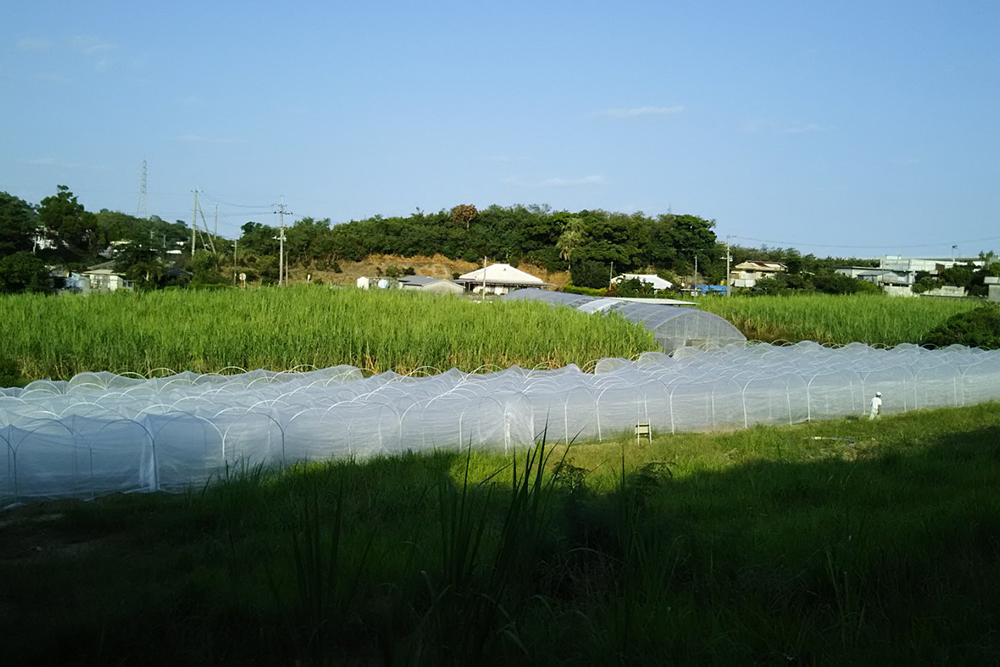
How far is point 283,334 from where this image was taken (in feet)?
50.8

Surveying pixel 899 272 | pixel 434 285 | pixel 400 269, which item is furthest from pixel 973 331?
pixel 899 272

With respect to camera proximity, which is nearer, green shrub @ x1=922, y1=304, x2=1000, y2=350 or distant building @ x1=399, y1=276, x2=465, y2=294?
green shrub @ x1=922, y1=304, x2=1000, y2=350

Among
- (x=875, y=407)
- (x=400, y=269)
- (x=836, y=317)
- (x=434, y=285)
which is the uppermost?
(x=400, y=269)

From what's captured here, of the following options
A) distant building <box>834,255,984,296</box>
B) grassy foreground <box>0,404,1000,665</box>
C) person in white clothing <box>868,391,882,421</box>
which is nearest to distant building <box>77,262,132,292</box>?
person in white clothing <box>868,391,882,421</box>

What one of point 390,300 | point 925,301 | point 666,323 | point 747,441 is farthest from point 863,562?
point 925,301

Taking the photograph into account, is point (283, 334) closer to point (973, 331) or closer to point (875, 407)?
point (875, 407)

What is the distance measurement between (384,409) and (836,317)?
2170cm

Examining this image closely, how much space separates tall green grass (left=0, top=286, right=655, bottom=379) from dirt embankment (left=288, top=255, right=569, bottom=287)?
28.0m

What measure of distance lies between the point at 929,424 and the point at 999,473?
4.61 m

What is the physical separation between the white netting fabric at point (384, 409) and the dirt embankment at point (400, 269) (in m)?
36.7

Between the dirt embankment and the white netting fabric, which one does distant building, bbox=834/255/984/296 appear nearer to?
the dirt embankment

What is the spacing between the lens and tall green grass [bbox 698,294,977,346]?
25.4m

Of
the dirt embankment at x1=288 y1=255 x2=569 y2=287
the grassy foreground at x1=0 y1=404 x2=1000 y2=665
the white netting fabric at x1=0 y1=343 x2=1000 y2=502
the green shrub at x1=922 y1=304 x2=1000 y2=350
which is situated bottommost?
the grassy foreground at x1=0 y1=404 x2=1000 y2=665

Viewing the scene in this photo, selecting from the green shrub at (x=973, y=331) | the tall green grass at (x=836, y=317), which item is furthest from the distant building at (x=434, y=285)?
the green shrub at (x=973, y=331)
